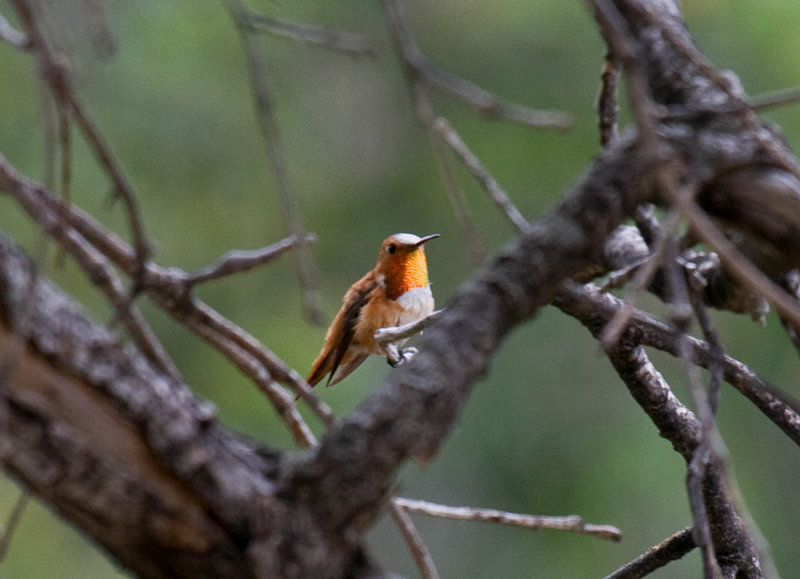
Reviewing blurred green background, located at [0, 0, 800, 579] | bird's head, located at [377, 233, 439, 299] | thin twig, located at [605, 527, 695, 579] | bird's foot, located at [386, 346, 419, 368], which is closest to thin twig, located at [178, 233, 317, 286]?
thin twig, located at [605, 527, 695, 579]

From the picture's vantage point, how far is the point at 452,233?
8.26 m

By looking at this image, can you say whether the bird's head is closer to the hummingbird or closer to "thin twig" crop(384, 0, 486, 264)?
the hummingbird

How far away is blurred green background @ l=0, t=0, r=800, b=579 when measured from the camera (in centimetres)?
676

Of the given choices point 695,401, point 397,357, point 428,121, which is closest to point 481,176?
point 428,121

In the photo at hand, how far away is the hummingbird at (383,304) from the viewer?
3693 millimetres

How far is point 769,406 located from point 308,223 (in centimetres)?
670

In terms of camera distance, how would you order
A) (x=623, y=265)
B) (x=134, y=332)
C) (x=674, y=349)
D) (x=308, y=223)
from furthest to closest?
1. (x=308, y=223)
2. (x=623, y=265)
3. (x=674, y=349)
4. (x=134, y=332)

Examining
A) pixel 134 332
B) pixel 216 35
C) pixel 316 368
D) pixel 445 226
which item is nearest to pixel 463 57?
pixel 445 226

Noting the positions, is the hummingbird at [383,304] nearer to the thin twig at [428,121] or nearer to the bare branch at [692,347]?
the bare branch at [692,347]

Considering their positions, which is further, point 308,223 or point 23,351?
point 308,223

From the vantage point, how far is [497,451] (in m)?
7.27

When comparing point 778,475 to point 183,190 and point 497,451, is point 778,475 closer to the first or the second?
point 497,451

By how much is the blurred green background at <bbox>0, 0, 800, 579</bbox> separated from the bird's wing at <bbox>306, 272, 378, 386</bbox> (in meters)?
2.26

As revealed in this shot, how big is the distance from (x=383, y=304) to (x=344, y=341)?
197 mm
